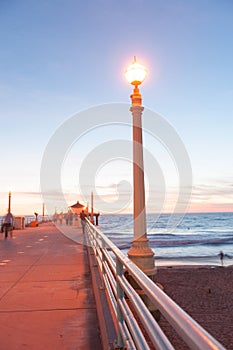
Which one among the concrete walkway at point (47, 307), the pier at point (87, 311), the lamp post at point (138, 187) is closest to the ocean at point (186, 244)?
the concrete walkway at point (47, 307)

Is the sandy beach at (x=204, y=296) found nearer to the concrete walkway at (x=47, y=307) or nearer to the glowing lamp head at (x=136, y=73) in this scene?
the concrete walkway at (x=47, y=307)

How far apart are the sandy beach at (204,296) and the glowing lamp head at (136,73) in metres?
6.36

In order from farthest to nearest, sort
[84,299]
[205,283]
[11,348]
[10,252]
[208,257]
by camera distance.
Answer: [208,257]
[205,283]
[10,252]
[84,299]
[11,348]

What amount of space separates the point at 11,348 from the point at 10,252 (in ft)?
29.1

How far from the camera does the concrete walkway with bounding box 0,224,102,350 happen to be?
385 cm

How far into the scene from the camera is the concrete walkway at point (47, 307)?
151 inches

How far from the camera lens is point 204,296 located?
13.6m

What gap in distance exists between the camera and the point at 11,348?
362 cm

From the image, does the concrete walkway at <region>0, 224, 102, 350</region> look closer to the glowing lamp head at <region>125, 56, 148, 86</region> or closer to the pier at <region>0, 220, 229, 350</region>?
the pier at <region>0, 220, 229, 350</region>

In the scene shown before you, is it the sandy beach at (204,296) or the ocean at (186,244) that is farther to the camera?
the ocean at (186,244)

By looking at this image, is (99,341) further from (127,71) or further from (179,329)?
(127,71)

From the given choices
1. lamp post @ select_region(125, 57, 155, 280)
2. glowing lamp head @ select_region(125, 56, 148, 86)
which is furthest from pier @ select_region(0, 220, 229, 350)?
A: glowing lamp head @ select_region(125, 56, 148, 86)

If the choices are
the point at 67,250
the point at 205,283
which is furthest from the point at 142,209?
the point at 205,283

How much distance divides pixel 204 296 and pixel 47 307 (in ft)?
33.8
